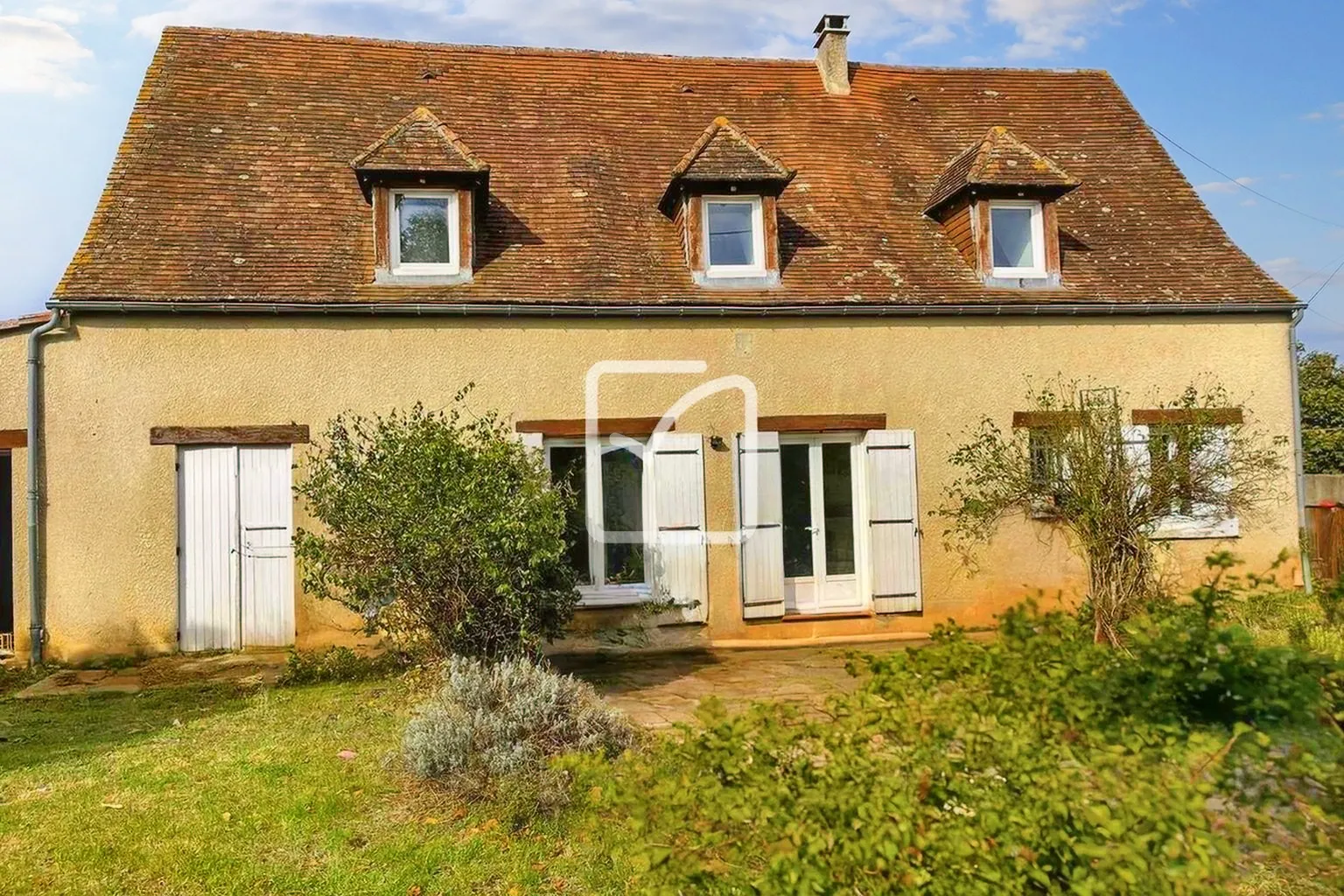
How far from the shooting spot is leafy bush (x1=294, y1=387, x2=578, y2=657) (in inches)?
266

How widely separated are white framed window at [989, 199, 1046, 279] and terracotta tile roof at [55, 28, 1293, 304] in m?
0.40

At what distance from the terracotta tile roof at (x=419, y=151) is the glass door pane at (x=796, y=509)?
4.35 meters

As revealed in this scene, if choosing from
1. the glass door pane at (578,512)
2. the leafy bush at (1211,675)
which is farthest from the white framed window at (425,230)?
the leafy bush at (1211,675)

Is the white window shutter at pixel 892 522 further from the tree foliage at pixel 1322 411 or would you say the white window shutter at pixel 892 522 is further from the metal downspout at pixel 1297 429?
the tree foliage at pixel 1322 411

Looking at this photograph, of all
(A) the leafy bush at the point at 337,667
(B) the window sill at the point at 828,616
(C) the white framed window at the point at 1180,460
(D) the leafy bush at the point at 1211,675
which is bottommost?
(A) the leafy bush at the point at 337,667

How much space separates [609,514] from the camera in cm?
967

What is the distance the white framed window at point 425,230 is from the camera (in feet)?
32.0

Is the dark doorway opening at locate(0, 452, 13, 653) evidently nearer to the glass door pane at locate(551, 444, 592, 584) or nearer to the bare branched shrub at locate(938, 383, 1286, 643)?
the glass door pane at locate(551, 444, 592, 584)

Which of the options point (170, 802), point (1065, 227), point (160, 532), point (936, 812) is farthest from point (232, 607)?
point (1065, 227)

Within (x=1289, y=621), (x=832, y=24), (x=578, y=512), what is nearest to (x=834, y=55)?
(x=832, y=24)

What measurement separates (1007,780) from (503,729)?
346 centimetres

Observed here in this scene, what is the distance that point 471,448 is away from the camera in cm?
723

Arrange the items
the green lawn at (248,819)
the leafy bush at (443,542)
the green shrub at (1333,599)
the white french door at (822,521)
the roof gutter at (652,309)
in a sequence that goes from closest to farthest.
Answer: the green shrub at (1333,599), the green lawn at (248,819), the leafy bush at (443,542), the roof gutter at (652,309), the white french door at (822,521)

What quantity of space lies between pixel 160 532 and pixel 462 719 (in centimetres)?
527
